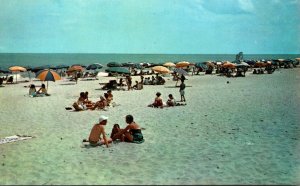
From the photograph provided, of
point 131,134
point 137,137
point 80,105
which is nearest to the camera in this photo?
point 137,137

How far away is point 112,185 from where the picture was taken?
7.16 meters

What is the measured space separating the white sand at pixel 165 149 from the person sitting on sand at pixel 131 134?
0.35 meters

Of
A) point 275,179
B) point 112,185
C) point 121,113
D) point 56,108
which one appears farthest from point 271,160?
point 56,108

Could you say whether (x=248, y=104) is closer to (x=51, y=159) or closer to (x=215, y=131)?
(x=215, y=131)

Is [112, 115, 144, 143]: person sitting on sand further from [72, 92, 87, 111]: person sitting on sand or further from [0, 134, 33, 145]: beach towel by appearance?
[72, 92, 87, 111]: person sitting on sand

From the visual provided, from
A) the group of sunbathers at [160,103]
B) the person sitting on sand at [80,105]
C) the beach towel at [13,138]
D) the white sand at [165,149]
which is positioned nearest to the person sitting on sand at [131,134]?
the white sand at [165,149]

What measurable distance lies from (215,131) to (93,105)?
776 cm

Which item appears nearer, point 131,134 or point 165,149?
point 165,149

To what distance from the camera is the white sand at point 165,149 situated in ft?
25.5

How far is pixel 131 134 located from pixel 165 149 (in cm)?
148

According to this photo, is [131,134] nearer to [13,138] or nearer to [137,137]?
[137,137]

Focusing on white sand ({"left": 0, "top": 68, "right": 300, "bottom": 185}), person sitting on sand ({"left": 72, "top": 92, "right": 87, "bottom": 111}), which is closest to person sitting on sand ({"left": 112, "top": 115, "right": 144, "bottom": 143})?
white sand ({"left": 0, "top": 68, "right": 300, "bottom": 185})

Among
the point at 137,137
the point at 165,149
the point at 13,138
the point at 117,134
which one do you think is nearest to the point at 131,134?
the point at 137,137

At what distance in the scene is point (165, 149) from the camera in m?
10.1
